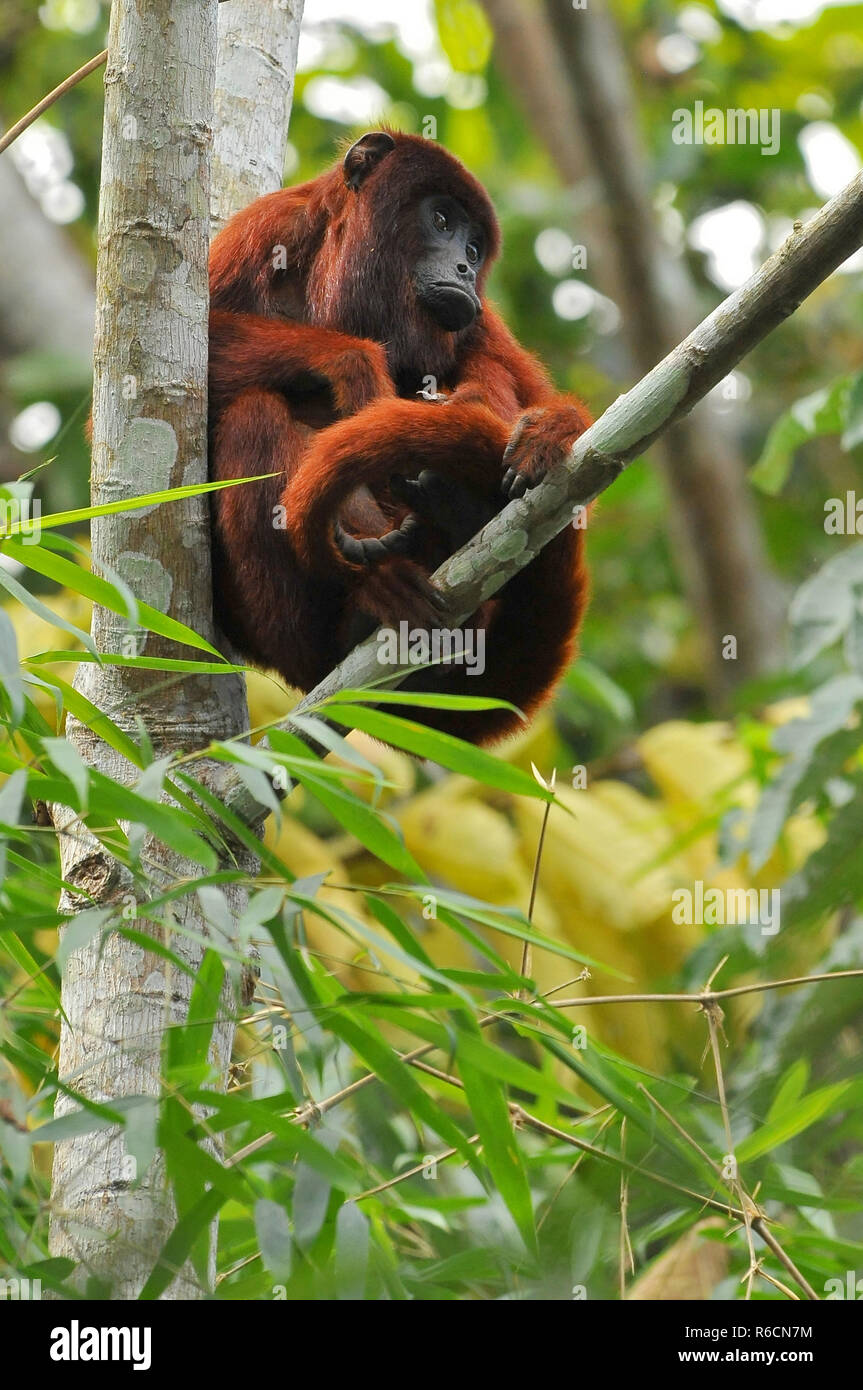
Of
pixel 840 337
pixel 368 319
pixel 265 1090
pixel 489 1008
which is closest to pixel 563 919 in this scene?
pixel 265 1090

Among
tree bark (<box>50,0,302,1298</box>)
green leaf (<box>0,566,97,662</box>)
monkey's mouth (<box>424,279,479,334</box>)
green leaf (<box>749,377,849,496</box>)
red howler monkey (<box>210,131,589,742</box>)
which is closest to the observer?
green leaf (<box>0,566,97,662</box>)

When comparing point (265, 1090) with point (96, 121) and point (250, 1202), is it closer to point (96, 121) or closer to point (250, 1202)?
point (250, 1202)

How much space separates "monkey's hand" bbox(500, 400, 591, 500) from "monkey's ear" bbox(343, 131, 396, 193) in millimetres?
828

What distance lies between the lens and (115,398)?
6.33ft

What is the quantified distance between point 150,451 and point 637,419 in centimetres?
67

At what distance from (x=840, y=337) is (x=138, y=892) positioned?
18.0 ft

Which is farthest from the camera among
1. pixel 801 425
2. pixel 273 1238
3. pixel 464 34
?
pixel 464 34

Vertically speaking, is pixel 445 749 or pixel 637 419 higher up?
pixel 637 419

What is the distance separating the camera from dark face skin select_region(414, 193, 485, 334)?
2.43 m

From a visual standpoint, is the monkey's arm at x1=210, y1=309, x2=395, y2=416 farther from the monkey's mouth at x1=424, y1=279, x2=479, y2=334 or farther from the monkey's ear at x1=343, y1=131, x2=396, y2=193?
the monkey's ear at x1=343, y1=131, x2=396, y2=193

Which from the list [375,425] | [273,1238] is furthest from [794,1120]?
[375,425]

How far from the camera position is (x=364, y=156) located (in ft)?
8.28

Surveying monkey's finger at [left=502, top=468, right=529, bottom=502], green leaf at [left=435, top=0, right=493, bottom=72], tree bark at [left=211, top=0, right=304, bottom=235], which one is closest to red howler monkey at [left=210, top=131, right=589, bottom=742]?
monkey's finger at [left=502, top=468, right=529, bottom=502]

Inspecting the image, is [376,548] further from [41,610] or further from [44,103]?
[44,103]
